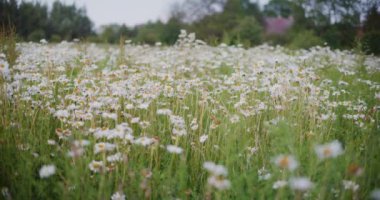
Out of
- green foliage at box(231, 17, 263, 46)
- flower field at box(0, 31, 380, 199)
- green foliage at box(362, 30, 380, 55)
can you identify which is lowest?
flower field at box(0, 31, 380, 199)

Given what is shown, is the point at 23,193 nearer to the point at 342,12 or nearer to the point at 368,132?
the point at 368,132

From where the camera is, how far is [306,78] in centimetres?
373

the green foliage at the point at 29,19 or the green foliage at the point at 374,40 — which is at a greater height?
the green foliage at the point at 29,19

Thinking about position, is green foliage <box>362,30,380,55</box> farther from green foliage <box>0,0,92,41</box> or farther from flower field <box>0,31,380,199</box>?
green foliage <box>0,0,92,41</box>

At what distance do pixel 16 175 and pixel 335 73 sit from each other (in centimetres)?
584

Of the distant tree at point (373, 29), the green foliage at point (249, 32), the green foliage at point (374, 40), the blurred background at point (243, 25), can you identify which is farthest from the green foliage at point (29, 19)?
the green foliage at point (374, 40)

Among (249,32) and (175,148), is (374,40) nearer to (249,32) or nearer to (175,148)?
(249,32)

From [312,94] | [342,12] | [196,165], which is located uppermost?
[342,12]

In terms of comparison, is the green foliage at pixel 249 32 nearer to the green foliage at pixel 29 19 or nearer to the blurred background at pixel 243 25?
the blurred background at pixel 243 25

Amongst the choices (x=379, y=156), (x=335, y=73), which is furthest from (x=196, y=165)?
(x=335, y=73)

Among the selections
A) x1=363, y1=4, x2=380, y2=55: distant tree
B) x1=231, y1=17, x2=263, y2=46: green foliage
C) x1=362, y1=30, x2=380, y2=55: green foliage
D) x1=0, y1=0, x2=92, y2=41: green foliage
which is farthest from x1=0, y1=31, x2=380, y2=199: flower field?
x1=231, y1=17, x2=263, y2=46: green foliage

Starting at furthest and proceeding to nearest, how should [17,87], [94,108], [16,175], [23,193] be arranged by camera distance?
[17,87] < [94,108] < [16,175] < [23,193]

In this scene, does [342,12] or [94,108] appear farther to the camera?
[342,12]

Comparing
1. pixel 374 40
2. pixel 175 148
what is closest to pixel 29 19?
pixel 175 148
